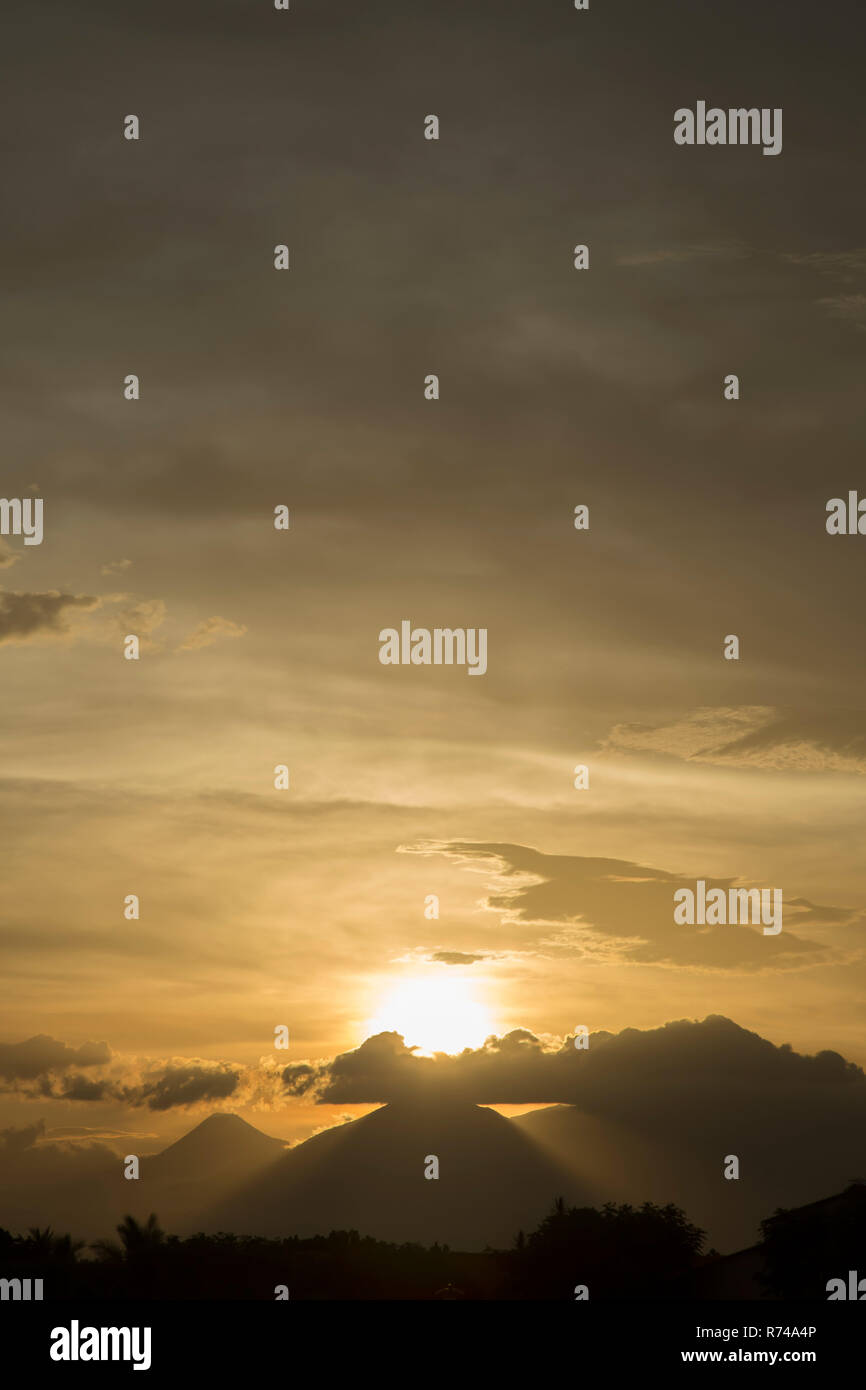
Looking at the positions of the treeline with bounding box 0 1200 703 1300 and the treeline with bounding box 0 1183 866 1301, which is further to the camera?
the treeline with bounding box 0 1200 703 1300

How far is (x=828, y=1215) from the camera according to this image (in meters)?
77.8

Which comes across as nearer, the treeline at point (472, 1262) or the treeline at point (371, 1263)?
the treeline at point (472, 1262)

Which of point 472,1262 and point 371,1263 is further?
point 472,1262
